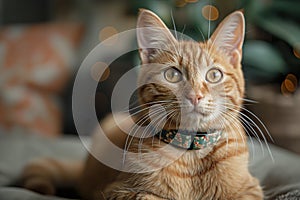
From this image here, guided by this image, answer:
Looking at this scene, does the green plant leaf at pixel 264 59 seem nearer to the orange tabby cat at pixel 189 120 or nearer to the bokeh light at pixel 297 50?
the bokeh light at pixel 297 50

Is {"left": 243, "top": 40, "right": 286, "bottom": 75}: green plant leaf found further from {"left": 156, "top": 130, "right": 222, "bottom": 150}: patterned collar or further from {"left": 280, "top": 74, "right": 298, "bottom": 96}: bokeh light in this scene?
{"left": 156, "top": 130, "right": 222, "bottom": 150}: patterned collar

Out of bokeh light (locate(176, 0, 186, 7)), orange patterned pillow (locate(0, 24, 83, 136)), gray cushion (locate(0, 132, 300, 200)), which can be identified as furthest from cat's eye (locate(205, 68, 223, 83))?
Result: orange patterned pillow (locate(0, 24, 83, 136))

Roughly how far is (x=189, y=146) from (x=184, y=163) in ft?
0.09

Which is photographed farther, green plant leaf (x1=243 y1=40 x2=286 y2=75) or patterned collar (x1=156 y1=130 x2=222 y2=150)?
green plant leaf (x1=243 y1=40 x2=286 y2=75)

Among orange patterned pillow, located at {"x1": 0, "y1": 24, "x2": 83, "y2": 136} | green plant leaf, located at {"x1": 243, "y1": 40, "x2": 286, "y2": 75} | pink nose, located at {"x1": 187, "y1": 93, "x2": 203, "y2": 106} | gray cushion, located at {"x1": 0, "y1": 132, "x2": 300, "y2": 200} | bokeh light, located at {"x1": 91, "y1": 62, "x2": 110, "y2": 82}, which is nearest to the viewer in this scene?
pink nose, located at {"x1": 187, "y1": 93, "x2": 203, "y2": 106}

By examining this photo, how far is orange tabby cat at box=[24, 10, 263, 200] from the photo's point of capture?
29.9 inches

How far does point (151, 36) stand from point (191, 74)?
0.30ft

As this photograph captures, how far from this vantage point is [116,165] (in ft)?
2.85

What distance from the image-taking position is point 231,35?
795 millimetres

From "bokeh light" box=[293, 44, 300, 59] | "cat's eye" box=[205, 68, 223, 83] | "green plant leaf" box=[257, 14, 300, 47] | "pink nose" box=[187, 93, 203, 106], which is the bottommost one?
"bokeh light" box=[293, 44, 300, 59]

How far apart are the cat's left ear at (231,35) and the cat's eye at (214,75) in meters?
0.04

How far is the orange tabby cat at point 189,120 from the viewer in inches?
29.9

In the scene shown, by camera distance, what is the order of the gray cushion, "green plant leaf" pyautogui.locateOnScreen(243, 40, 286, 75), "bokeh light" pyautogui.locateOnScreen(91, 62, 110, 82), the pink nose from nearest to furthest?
1. the pink nose
2. the gray cushion
3. "bokeh light" pyautogui.locateOnScreen(91, 62, 110, 82)
4. "green plant leaf" pyautogui.locateOnScreen(243, 40, 286, 75)

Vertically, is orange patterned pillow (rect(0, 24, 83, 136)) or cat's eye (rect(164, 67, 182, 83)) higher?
cat's eye (rect(164, 67, 182, 83))
